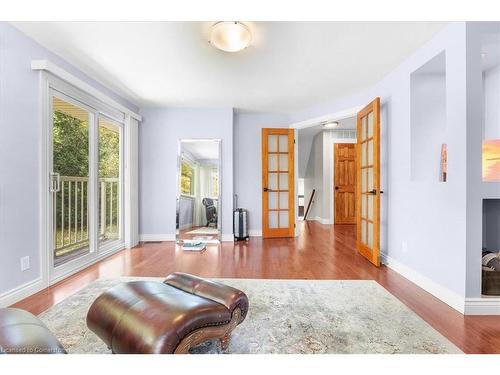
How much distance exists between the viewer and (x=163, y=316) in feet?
4.04

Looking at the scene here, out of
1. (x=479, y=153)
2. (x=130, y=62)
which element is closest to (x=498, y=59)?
(x=479, y=153)

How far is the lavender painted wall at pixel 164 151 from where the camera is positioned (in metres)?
4.75

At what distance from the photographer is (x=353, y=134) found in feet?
23.0

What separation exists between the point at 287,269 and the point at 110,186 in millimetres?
3172

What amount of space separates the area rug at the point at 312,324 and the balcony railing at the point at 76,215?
134cm

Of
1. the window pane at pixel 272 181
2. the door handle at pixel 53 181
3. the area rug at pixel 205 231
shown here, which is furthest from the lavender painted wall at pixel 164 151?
the door handle at pixel 53 181

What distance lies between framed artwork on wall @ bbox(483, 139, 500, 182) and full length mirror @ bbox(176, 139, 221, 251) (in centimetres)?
A: 367

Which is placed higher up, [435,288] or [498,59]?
[498,59]

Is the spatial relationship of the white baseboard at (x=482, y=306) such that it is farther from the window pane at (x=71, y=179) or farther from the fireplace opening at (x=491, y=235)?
the window pane at (x=71, y=179)

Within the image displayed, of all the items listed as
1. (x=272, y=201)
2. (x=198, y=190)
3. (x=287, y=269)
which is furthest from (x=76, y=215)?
(x=272, y=201)

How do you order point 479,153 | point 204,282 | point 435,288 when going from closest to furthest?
1. point 204,282
2. point 479,153
3. point 435,288

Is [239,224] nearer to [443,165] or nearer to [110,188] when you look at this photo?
[110,188]
